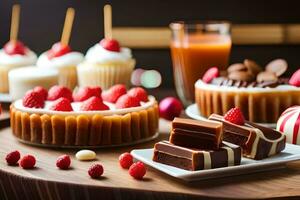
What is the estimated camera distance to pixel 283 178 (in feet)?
5.95

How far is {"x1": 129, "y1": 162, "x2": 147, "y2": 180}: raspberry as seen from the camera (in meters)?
1.80

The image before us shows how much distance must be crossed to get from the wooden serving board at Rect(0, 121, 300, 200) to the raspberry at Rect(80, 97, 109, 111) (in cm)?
23

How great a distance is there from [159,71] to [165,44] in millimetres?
144

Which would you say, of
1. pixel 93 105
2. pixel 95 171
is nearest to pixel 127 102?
pixel 93 105

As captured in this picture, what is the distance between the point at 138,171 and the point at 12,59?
4.71 ft

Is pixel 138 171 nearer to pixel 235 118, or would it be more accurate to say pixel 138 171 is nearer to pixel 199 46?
pixel 235 118

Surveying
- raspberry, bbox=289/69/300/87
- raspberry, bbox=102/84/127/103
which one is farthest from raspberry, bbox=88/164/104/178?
raspberry, bbox=289/69/300/87

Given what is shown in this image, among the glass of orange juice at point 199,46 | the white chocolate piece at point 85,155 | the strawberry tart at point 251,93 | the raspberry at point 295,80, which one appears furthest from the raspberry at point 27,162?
the glass of orange juice at point 199,46

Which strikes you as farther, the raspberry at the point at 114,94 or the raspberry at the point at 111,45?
the raspberry at the point at 111,45

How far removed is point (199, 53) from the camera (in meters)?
A: 2.87

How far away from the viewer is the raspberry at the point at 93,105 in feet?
7.25

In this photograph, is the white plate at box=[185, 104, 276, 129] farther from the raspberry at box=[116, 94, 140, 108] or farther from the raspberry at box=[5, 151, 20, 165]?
the raspberry at box=[5, 151, 20, 165]

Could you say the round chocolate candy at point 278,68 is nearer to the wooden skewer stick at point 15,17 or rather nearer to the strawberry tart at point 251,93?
the strawberry tart at point 251,93

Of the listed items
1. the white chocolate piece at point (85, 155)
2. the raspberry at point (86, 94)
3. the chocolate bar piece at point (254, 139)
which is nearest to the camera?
the chocolate bar piece at point (254, 139)
